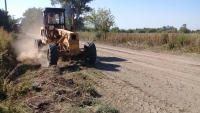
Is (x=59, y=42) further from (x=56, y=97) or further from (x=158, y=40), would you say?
(x=158, y=40)

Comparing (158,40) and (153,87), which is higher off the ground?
(158,40)

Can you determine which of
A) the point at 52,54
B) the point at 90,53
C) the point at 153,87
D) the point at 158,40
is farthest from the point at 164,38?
the point at 153,87

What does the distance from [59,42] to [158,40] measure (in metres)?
13.1

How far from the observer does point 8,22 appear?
24.5m

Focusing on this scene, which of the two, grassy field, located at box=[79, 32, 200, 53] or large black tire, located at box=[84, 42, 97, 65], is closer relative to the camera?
large black tire, located at box=[84, 42, 97, 65]

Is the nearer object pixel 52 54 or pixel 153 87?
pixel 153 87

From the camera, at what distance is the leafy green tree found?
23900 millimetres

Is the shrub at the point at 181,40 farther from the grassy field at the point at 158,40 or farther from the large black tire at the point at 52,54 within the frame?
the large black tire at the point at 52,54

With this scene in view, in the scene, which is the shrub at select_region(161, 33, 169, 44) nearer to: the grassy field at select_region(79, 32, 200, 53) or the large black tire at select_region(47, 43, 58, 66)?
the grassy field at select_region(79, 32, 200, 53)

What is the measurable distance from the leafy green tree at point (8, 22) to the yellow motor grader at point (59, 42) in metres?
11.7

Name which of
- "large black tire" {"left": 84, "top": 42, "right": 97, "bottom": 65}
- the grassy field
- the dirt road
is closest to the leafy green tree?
the grassy field

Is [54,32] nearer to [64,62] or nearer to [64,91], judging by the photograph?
[64,62]

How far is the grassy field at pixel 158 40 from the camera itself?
1892 centimetres

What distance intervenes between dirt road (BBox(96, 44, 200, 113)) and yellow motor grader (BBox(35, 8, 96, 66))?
0.99 meters
